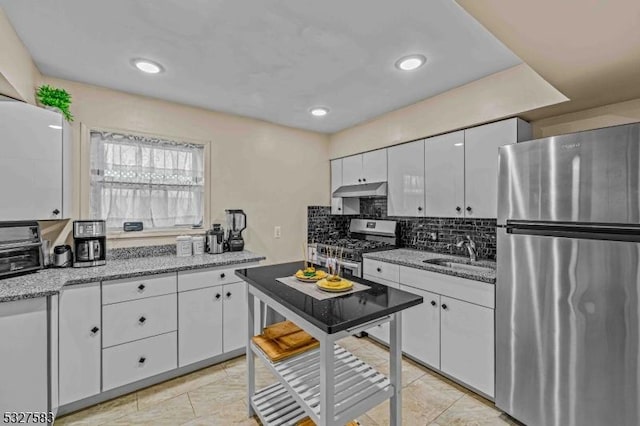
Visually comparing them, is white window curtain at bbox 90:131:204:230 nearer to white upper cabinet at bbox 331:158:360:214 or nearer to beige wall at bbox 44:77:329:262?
beige wall at bbox 44:77:329:262

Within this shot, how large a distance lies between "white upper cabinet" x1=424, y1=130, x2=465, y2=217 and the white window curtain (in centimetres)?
228

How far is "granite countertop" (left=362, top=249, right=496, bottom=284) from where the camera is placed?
6.88 feet

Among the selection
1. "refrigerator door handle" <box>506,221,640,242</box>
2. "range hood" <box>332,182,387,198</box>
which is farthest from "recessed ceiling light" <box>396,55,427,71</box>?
"range hood" <box>332,182,387,198</box>

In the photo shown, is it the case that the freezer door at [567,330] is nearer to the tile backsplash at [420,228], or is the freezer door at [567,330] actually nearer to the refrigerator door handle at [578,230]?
the refrigerator door handle at [578,230]

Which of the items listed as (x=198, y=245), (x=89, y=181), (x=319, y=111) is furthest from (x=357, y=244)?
(x=89, y=181)

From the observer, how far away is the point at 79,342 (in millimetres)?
1927

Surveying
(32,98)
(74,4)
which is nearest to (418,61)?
(74,4)

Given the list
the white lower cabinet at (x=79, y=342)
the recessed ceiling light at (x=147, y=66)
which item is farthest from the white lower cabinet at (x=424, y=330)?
the recessed ceiling light at (x=147, y=66)

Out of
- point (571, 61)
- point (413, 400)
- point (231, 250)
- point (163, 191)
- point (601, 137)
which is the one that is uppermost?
point (571, 61)

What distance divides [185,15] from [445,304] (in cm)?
256

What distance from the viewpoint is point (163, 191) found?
9.21ft

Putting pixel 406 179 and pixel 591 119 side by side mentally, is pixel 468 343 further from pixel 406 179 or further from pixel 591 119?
pixel 591 119

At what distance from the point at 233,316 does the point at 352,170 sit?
7.13 feet

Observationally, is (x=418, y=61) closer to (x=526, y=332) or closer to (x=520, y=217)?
(x=520, y=217)
